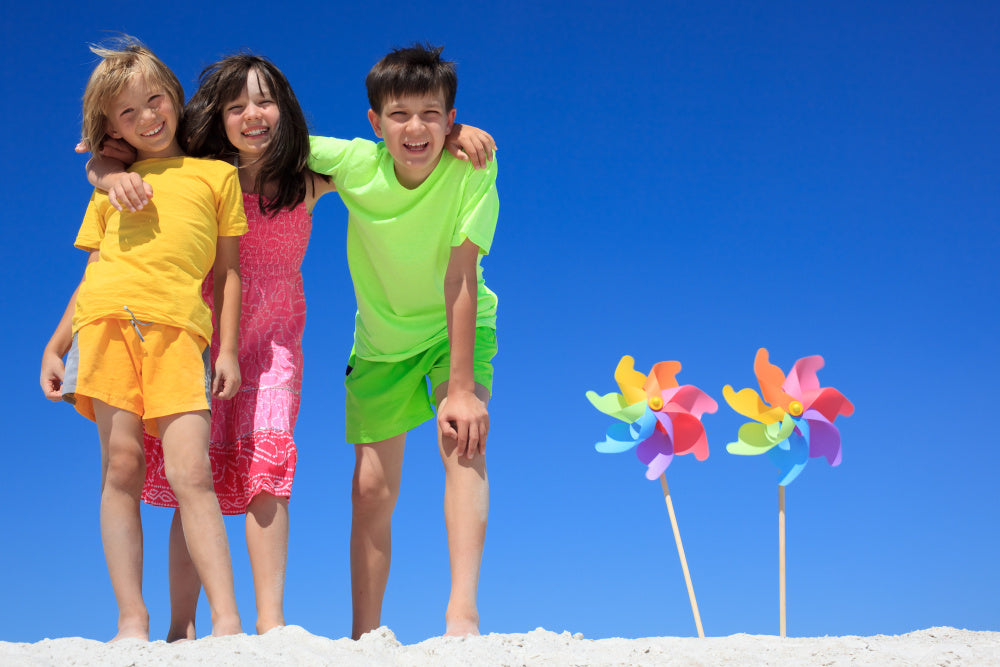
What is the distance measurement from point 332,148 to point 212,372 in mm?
1018

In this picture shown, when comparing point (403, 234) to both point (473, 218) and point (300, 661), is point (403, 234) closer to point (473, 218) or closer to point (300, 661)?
point (473, 218)

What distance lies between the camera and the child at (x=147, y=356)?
3180 millimetres

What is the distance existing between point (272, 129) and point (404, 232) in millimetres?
642

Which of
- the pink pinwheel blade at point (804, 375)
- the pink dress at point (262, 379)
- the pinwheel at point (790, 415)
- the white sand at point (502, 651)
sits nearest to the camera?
the white sand at point (502, 651)

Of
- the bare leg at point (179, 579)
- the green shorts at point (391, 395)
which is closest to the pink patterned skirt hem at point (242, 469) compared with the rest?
the bare leg at point (179, 579)

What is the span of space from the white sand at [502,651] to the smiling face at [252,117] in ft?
5.93

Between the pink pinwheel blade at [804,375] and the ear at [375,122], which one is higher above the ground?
the ear at [375,122]

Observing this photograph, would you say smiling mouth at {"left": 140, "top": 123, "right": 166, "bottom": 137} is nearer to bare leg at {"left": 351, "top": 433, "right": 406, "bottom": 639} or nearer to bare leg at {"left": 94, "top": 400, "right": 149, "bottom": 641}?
bare leg at {"left": 94, "top": 400, "right": 149, "bottom": 641}

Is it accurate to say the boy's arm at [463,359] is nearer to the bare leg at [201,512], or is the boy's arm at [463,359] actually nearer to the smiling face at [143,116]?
the bare leg at [201,512]

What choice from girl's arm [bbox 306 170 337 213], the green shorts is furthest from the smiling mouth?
the green shorts

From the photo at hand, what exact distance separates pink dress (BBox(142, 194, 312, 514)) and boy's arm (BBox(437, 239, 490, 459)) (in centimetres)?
61

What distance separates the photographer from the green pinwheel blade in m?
4.66

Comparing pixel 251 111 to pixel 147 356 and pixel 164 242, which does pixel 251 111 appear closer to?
pixel 164 242

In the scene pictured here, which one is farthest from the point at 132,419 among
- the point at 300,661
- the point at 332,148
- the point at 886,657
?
the point at 886,657
